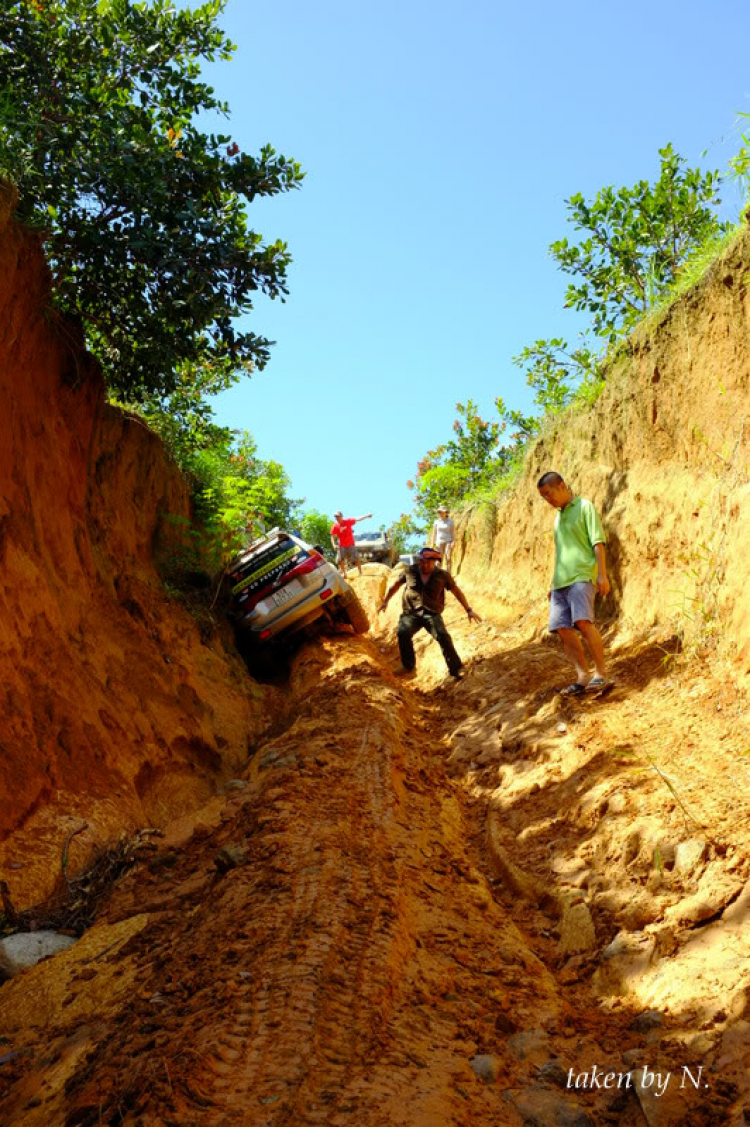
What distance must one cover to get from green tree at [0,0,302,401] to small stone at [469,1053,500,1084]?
6.73 m

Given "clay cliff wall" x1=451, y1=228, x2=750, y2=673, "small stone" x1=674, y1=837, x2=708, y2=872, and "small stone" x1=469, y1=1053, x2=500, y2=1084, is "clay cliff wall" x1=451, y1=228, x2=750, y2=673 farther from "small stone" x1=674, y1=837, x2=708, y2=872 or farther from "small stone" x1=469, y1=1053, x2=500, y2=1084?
"small stone" x1=469, y1=1053, x2=500, y2=1084

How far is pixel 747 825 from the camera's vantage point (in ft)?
11.3

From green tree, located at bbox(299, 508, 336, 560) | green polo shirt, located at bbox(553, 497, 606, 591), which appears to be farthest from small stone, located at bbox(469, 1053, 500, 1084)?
green tree, located at bbox(299, 508, 336, 560)

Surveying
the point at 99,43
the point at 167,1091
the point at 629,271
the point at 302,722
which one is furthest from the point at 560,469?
the point at 167,1091

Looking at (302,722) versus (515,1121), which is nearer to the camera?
(515,1121)

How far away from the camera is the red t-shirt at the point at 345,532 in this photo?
1952cm

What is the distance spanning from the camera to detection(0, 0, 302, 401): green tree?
7.04 m

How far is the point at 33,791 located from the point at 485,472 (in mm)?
17693

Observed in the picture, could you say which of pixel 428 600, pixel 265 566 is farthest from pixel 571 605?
pixel 265 566

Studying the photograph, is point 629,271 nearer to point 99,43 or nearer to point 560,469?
point 560,469

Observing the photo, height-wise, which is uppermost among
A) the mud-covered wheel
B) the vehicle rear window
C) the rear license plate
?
the vehicle rear window

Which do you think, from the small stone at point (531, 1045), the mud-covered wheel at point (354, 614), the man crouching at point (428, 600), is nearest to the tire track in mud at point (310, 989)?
the small stone at point (531, 1045)

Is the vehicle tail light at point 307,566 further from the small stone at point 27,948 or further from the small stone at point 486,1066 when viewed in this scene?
the small stone at point 486,1066

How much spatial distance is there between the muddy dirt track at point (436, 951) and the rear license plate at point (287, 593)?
5128 mm
